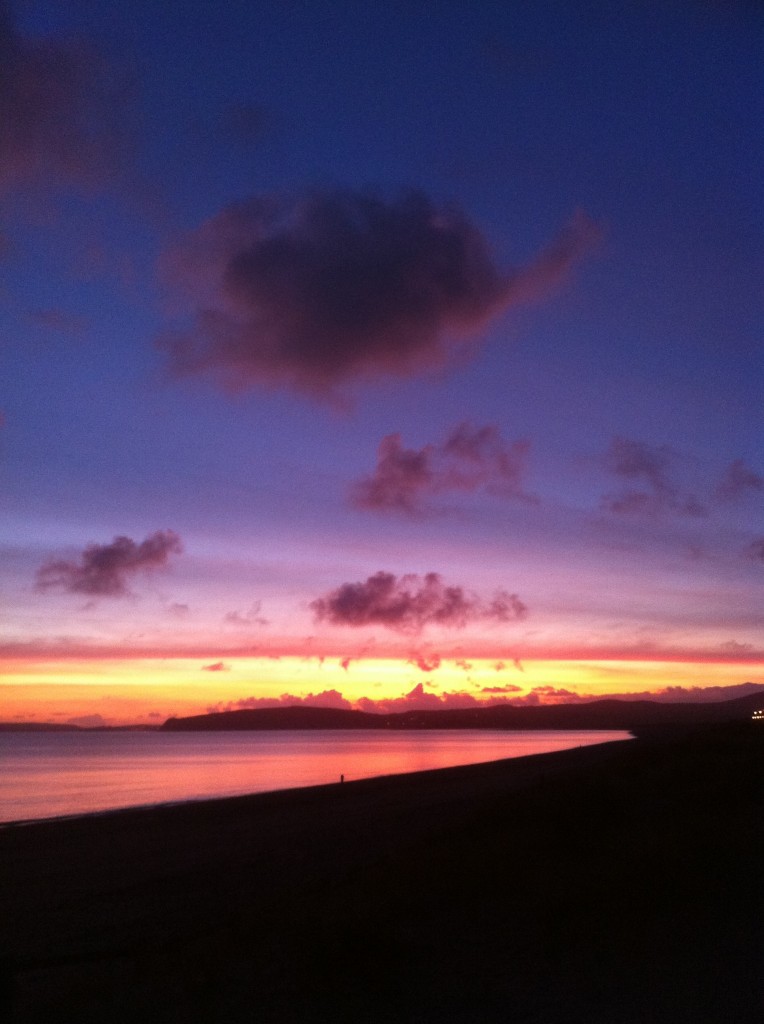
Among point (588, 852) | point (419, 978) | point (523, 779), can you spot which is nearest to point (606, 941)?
point (419, 978)

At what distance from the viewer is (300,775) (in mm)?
59844

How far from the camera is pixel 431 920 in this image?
34.4 ft

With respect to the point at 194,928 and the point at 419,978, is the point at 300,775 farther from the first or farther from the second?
the point at 419,978

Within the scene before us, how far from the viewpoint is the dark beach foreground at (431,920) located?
7.89m

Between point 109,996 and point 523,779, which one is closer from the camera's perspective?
point 109,996

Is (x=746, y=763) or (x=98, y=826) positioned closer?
(x=746, y=763)

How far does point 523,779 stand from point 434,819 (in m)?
15.0

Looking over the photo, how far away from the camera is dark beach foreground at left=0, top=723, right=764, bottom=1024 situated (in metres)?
7.89

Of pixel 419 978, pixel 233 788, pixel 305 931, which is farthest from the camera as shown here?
pixel 233 788

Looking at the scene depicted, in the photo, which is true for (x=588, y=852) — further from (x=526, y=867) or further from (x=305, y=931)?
(x=305, y=931)

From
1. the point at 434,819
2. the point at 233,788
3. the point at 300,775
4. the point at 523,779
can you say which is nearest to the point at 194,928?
the point at 434,819

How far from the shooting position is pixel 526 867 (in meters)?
12.8

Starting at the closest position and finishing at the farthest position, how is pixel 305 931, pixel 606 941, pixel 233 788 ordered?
pixel 606 941 → pixel 305 931 → pixel 233 788

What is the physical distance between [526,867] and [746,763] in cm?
1671
